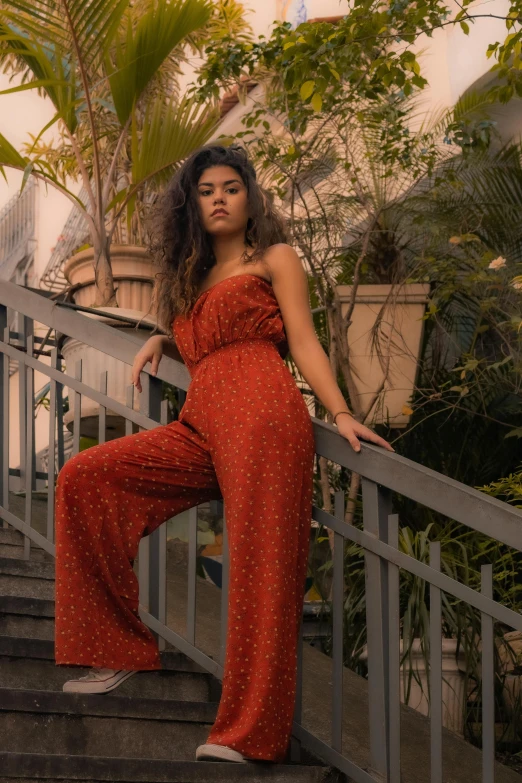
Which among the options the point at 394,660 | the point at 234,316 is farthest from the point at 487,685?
the point at 234,316

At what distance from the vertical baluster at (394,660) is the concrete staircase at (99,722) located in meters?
0.21

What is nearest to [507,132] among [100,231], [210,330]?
[100,231]

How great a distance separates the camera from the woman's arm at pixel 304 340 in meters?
2.78

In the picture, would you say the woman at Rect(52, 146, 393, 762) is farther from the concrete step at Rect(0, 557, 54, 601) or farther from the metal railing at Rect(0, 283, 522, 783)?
the concrete step at Rect(0, 557, 54, 601)

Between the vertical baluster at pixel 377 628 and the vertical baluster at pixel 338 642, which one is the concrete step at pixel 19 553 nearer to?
the vertical baluster at pixel 338 642

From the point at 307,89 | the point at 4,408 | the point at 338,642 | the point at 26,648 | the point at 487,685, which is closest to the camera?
the point at 487,685

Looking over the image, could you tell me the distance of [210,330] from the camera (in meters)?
2.94

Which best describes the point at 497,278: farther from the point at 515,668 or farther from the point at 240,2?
the point at 240,2

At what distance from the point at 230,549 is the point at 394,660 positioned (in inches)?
18.3

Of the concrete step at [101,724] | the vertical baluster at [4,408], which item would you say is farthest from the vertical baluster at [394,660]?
the vertical baluster at [4,408]

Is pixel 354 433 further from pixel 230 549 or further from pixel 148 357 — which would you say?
pixel 148 357

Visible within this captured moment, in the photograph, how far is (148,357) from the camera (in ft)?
10.5

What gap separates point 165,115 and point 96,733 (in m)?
3.31

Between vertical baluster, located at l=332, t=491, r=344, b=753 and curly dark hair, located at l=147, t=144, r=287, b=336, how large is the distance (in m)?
0.72
